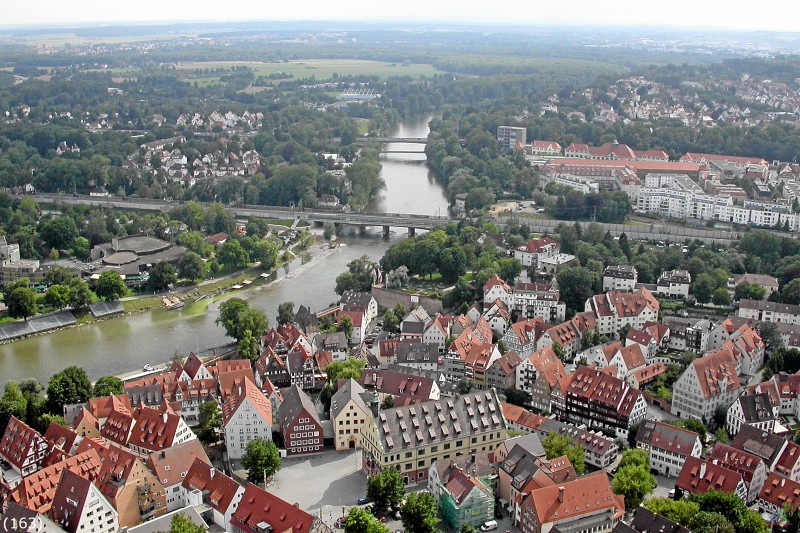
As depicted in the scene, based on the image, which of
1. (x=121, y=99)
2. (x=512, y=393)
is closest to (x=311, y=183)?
(x=512, y=393)

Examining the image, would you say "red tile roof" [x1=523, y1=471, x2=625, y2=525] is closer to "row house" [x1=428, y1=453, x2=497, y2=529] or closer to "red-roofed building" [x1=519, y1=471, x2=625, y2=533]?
"red-roofed building" [x1=519, y1=471, x2=625, y2=533]

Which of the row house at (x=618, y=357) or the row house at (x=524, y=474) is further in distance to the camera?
the row house at (x=618, y=357)

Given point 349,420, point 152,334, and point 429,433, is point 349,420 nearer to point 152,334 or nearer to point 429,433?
point 429,433

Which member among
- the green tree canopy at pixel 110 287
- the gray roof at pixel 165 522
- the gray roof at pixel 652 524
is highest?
the gray roof at pixel 652 524

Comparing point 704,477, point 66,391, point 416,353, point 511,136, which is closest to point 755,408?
point 704,477

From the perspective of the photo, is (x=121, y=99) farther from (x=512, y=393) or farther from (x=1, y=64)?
(x=512, y=393)

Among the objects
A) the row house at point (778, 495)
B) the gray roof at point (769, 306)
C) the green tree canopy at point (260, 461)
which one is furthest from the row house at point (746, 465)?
the gray roof at point (769, 306)

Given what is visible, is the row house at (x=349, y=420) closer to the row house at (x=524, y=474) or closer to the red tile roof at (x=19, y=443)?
the row house at (x=524, y=474)
